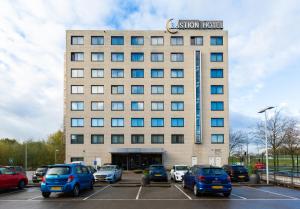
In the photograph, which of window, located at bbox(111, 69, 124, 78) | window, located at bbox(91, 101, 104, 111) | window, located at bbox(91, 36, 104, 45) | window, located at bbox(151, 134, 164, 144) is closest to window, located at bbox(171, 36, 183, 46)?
window, located at bbox(111, 69, 124, 78)

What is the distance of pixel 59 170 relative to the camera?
19.1 meters

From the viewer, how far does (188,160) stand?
201 feet

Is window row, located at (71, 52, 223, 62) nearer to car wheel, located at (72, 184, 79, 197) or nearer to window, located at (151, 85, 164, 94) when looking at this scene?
window, located at (151, 85, 164, 94)

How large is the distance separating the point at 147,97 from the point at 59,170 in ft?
143

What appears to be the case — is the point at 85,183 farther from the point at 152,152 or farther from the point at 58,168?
the point at 152,152

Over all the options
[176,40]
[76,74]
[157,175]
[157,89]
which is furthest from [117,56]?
[157,175]

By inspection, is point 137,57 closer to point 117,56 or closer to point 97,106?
point 117,56

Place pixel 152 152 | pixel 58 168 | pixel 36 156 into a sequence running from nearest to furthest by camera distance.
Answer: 1. pixel 58 168
2. pixel 152 152
3. pixel 36 156

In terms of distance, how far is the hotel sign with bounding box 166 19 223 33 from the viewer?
63.8 meters

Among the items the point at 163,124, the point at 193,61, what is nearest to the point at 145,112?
the point at 163,124

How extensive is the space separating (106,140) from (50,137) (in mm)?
31706

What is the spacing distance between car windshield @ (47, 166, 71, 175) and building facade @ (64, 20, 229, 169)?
41693mm

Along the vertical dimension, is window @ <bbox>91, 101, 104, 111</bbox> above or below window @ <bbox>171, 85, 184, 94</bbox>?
below

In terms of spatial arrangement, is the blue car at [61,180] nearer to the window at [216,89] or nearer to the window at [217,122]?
the window at [217,122]
